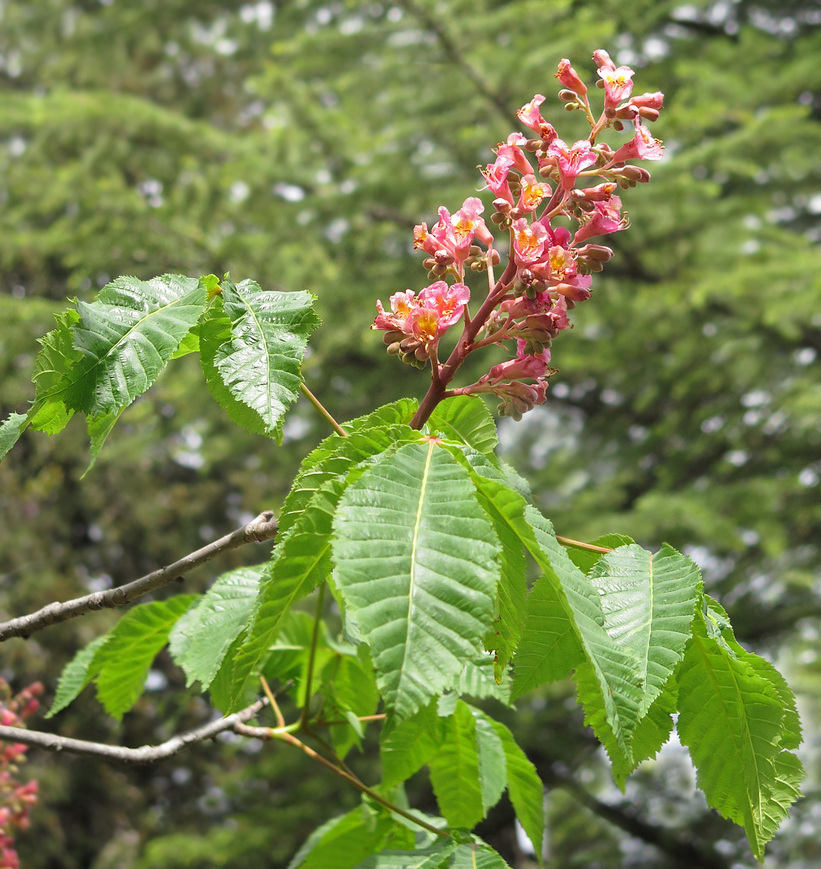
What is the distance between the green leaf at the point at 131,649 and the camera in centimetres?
147

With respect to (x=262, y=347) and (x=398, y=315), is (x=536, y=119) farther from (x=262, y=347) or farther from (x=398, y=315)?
(x=262, y=347)

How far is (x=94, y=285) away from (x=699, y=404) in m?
3.53

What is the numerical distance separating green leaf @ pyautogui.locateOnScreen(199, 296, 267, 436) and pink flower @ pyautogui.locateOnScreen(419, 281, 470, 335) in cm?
25

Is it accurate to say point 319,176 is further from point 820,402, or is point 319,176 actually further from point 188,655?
point 188,655

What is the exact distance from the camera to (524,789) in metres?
1.39

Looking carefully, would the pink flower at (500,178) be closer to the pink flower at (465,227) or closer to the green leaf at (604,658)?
the pink flower at (465,227)

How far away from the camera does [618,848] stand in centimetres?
528

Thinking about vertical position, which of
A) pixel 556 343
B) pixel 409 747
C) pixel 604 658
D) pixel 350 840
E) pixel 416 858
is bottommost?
pixel 556 343

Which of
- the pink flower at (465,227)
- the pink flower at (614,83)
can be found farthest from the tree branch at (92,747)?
the pink flower at (614,83)

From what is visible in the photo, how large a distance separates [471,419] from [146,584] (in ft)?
1.59

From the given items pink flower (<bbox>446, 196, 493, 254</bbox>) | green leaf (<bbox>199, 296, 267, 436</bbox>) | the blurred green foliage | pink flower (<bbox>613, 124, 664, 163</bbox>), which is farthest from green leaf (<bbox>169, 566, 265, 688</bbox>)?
the blurred green foliage

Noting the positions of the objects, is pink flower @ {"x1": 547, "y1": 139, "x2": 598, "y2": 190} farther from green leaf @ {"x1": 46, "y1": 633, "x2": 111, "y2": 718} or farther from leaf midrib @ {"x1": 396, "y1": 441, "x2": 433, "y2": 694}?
green leaf @ {"x1": 46, "y1": 633, "x2": 111, "y2": 718}

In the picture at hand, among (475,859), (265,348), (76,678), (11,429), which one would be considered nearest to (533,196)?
(265,348)

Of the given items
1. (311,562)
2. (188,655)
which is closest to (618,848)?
(188,655)
